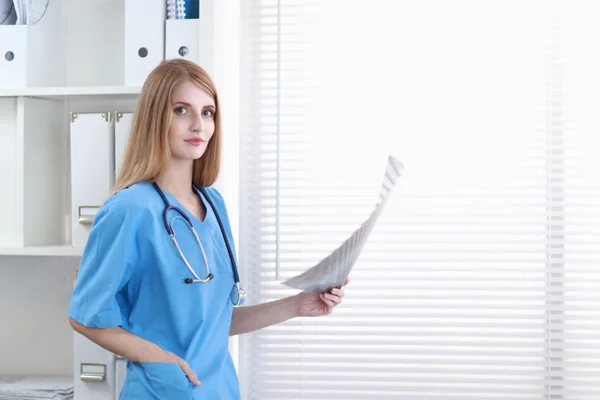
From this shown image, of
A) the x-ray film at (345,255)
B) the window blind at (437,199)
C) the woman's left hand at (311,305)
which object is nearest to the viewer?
the x-ray film at (345,255)

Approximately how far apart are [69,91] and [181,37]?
30cm

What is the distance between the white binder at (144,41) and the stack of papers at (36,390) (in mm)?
789

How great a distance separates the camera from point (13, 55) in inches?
66.6

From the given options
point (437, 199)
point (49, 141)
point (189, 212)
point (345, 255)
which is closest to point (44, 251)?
point (49, 141)

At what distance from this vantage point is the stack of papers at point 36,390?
66.7 inches

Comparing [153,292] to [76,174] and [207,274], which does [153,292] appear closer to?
[207,274]

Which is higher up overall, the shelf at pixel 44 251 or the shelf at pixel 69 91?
the shelf at pixel 69 91

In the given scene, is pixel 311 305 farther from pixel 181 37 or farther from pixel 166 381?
pixel 181 37

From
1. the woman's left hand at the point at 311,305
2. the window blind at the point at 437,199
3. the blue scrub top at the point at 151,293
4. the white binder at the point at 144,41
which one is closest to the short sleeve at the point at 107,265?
A: the blue scrub top at the point at 151,293

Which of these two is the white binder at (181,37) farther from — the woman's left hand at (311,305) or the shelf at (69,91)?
the woman's left hand at (311,305)

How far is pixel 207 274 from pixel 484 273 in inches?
34.2

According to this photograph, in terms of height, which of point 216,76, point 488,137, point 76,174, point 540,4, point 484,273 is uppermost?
point 540,4

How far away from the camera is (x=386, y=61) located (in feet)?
6.11

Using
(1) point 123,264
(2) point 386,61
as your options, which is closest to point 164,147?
(1) point 123,264
